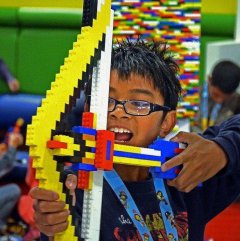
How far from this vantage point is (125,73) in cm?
73

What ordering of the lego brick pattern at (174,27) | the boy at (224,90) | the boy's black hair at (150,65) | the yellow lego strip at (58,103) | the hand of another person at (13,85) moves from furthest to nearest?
the hand of another person at (13,85) < the boy at (224,90) < the lego brick pattern at (174,27) < the boy's black hair at (150,65) < the yellow lego strip at (58,103)

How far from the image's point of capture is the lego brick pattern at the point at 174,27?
1721 millimetres

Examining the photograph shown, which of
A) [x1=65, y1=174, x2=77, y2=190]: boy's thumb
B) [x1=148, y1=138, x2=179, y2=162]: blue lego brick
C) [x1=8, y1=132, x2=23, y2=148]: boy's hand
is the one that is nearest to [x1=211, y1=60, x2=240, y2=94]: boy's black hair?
[x1=8, y1=132, x2=23, y2=148]: boy's hand

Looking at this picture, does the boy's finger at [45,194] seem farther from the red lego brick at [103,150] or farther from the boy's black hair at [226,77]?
the boy's black hair at [226,77]

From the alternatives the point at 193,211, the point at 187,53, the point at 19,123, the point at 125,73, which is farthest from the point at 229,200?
the point at 19,123

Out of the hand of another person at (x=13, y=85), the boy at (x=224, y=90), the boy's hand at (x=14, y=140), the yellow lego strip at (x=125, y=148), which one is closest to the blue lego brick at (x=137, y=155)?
the yellow lego strip at (x=125, y=148)

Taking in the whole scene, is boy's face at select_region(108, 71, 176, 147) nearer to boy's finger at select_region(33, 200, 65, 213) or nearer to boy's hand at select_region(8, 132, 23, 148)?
boy's finger at select_region(33, 200, 65, 213)

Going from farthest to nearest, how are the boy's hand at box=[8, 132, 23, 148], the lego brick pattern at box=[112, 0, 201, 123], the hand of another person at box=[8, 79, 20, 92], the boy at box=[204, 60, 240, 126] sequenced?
the hand of another person at box=[8, 79, 20, 92]
the boy's hand at box=[8, 132, 23, 148]
the boy at box=[204, 60, 240, 126]
the lego brick pattern at box=[112, 0, 201, 123]

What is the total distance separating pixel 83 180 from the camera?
0.56 meters

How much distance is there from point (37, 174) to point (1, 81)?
10.3 feet

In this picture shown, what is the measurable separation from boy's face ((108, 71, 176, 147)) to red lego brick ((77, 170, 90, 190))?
13cm

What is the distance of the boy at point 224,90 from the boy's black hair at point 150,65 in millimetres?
1579

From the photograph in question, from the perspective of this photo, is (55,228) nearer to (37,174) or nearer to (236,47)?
(37,174)

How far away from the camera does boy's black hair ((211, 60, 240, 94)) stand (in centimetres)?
237
